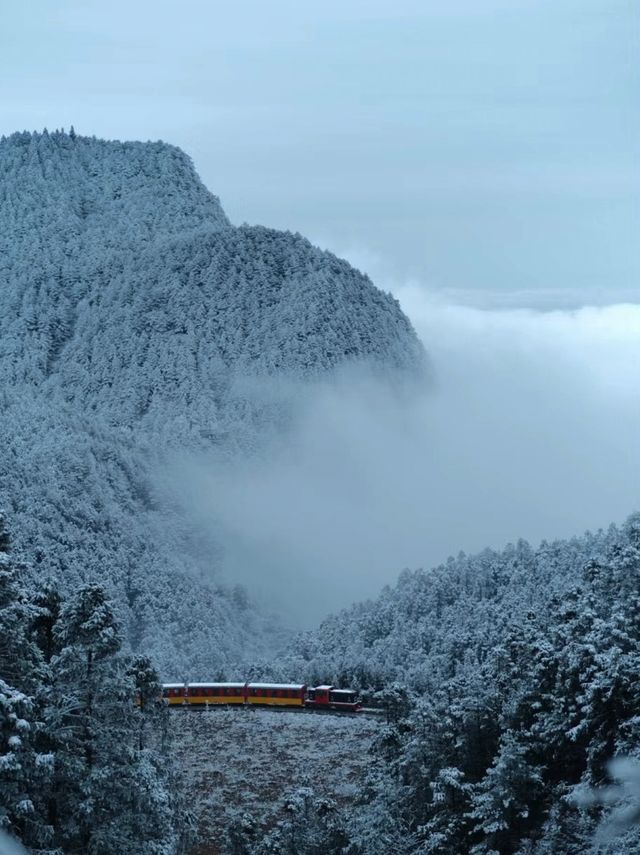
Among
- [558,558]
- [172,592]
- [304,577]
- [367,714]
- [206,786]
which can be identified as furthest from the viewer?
[304,577]

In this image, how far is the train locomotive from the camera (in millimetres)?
61406

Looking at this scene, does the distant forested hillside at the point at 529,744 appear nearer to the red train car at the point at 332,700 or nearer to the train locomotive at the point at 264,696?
the red train car at the point at 332,700

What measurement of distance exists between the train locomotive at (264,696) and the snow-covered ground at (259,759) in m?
1.31

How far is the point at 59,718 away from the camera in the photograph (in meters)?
21.8

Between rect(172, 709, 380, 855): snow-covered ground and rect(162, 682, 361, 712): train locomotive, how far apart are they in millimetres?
1312

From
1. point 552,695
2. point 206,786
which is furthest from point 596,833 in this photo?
point 206,786

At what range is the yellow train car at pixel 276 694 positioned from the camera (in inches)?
2425

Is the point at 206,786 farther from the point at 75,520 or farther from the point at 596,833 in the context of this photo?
the point at 75,520

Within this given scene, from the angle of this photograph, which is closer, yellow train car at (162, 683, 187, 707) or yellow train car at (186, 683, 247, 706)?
yellow train car at (186, 683, 247, 706)

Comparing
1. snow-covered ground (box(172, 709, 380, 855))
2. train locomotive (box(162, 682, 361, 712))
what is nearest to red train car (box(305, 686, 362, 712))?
train locomotive (box(162, 682, 361, 712))

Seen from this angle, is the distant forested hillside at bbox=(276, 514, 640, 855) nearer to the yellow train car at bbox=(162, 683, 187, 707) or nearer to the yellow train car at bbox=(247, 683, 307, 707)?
the yellow train car at bbox=(247, 683, 307, 707)

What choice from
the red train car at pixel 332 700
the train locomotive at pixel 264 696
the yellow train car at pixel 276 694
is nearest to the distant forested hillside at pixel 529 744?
the red train car at pixel 332 700

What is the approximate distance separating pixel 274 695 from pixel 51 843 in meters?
40.8

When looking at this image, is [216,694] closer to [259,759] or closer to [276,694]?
[276,694]
